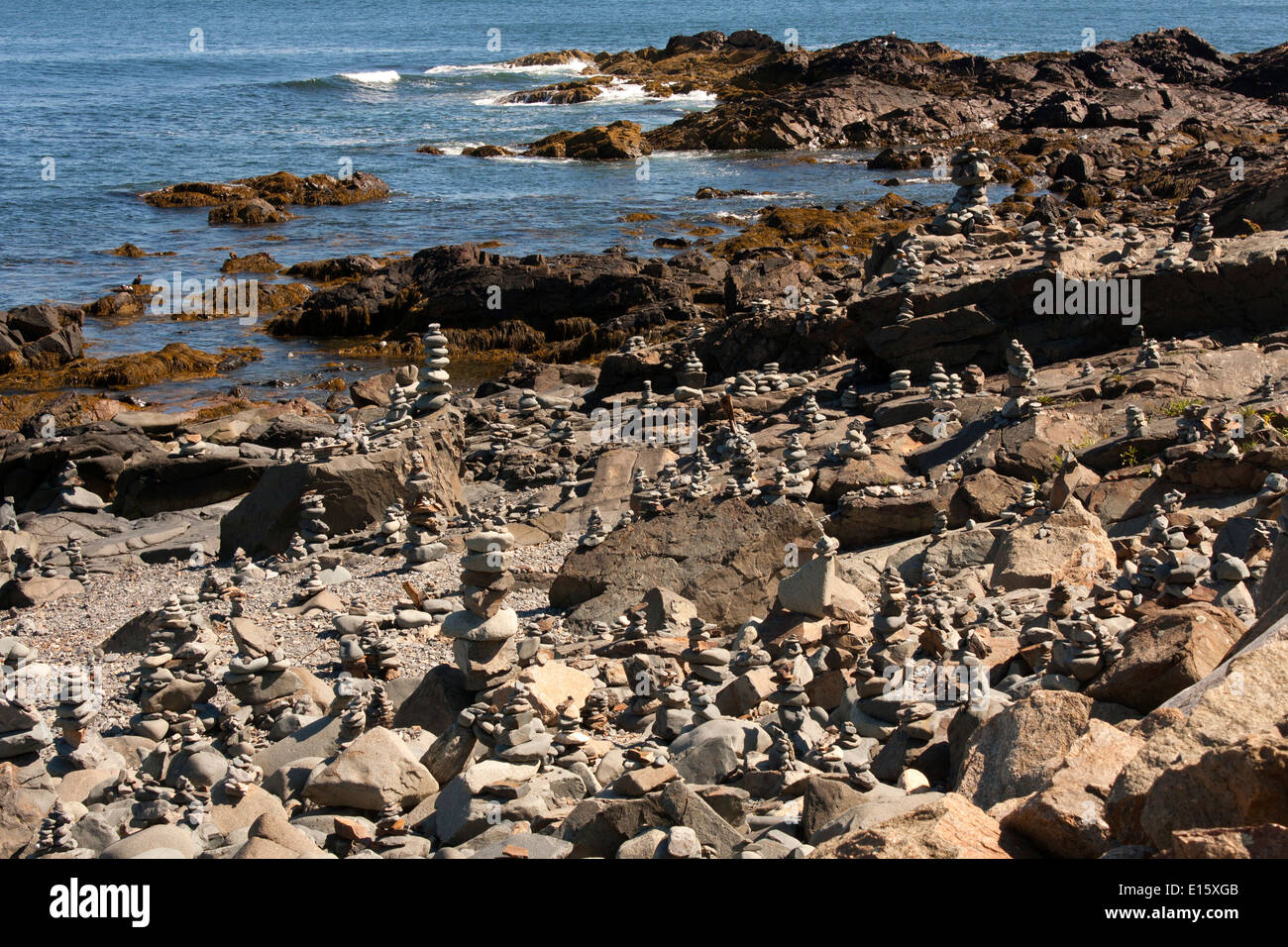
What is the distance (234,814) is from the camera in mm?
7727

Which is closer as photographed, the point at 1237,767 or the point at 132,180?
the point at 1237,767

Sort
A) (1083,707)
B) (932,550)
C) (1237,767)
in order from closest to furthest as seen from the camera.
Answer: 1. (1237,767)
2. (1083,707)
3. (932,550)

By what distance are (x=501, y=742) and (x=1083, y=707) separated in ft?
13.3

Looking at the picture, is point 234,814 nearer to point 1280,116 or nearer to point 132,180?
point 132,180

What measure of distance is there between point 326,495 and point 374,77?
81767mm

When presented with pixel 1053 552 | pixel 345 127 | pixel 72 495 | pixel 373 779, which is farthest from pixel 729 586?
pixel 345 127

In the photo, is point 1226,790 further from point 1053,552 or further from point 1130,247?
point 1130,247

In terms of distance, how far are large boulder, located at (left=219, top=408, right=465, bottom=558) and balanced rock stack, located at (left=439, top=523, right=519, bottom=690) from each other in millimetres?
7000

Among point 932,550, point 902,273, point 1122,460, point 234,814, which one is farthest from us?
point 902,273

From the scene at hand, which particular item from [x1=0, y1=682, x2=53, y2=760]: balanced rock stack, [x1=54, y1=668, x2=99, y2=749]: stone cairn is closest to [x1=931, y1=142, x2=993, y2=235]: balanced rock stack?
[x1=54, y1=668, x2=99, y2=749]: stone cairn

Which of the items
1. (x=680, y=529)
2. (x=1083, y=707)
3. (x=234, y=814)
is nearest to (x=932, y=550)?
(x=680, y=529)

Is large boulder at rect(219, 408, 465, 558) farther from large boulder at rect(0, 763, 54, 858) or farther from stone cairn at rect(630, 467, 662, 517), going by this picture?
large boulder at rect(0, 763, 54, 858)

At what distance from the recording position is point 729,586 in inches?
455

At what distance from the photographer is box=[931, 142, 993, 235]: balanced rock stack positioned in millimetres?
19750
